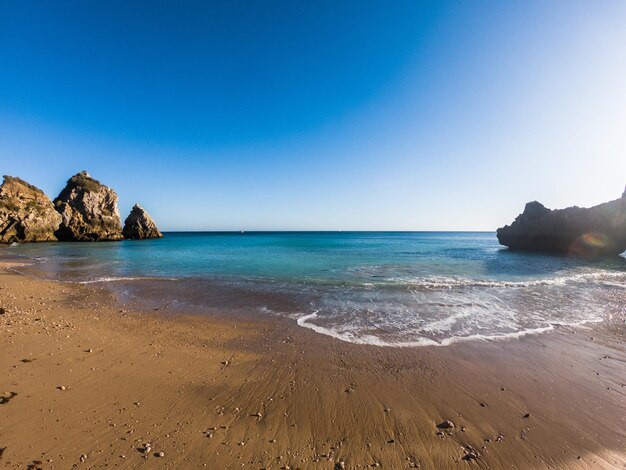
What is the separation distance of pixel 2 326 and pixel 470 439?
15.2 metres

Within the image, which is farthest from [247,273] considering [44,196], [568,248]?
[44,196]

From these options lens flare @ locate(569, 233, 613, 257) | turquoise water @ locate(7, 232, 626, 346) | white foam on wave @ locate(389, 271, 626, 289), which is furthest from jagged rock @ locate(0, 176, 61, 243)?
lens flare @ locate(569, 233, 613, 257)

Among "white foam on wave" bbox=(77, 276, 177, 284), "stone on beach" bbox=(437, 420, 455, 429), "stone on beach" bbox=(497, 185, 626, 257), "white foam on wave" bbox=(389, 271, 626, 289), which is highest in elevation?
"stone on beach" bbox=(497, 185, 626, 257)

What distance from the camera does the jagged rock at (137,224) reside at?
104500 mm

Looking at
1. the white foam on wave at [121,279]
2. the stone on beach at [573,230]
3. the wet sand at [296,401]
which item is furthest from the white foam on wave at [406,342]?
the stone on beach at [573,230]

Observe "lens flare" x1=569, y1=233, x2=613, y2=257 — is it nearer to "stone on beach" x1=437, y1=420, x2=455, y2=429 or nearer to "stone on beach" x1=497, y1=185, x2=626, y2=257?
"stone on beach" x1=497, y1=185, x2=626, y2=257

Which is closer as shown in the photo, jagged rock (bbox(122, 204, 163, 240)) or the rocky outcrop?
the rocky outcrop

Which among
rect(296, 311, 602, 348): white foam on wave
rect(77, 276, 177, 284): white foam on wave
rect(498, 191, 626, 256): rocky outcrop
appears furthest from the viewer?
rect(498, 191, 626, 256): rocky outcrop

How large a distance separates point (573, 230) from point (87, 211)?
5133 inches

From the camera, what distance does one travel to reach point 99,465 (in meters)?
4.21

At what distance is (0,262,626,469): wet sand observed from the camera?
15.1 ft

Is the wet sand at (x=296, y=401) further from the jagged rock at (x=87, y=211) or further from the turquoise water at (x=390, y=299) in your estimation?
the jagged rock at (x=87, y=211)

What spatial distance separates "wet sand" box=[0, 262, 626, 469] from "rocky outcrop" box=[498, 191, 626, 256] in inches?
2406

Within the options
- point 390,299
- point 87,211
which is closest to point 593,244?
point 390,299
